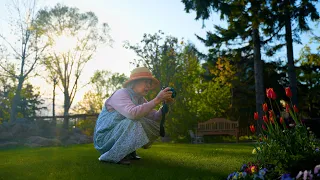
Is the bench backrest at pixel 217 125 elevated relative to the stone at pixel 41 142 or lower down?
elevated

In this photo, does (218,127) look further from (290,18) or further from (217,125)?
(290,18)

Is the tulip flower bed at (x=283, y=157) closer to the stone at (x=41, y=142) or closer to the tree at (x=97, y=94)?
the stone at (x=41, y=142)

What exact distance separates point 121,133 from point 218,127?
41.3 ft

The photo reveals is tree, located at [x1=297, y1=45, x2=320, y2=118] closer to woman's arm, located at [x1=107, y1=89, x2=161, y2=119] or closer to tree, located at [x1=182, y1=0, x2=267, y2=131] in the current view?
tree, located at [x1=182, y1=0, x2=267, y2=131]

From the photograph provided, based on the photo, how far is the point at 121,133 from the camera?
15.5ft

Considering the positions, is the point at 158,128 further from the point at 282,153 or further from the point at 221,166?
the point at 282,153

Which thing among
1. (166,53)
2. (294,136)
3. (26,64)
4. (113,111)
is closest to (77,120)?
(26,64)

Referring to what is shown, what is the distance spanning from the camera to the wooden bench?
1650 cm

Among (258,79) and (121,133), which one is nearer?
(121,133)

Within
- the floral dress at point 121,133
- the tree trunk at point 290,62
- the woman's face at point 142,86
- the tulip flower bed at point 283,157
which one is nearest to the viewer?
the tulip flower bed at point 283,157

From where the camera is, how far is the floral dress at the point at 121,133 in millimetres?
4609

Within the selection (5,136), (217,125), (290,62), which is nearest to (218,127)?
(217,125)

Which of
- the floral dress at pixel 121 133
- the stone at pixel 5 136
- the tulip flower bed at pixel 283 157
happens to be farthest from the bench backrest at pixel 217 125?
the tulip flower bed at pixel 283 157

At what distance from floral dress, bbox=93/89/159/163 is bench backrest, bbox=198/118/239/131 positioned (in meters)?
12.0
